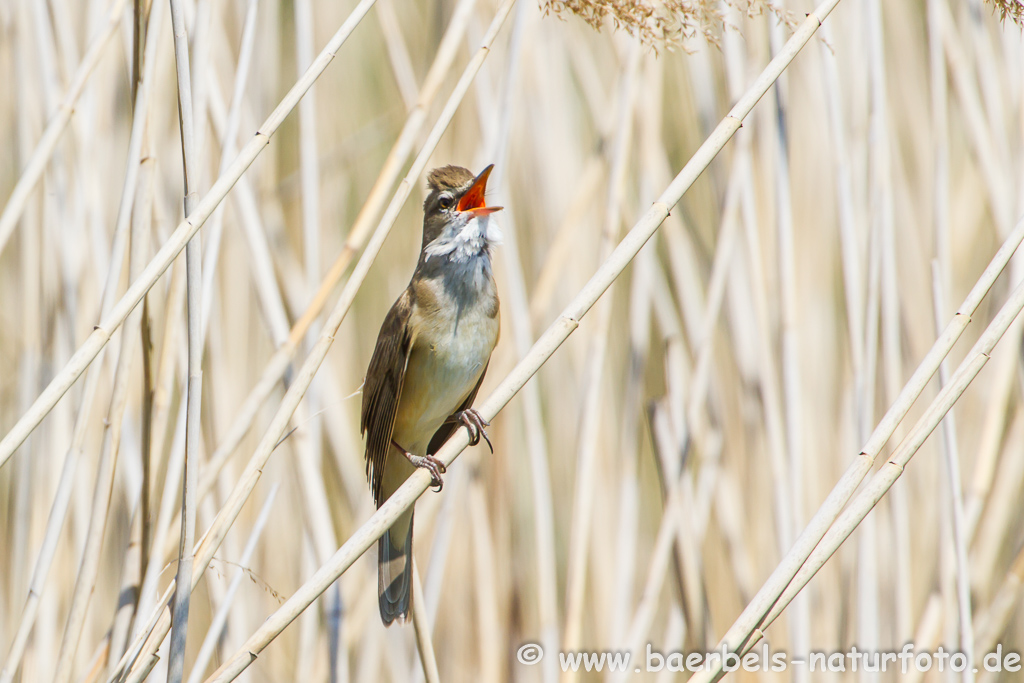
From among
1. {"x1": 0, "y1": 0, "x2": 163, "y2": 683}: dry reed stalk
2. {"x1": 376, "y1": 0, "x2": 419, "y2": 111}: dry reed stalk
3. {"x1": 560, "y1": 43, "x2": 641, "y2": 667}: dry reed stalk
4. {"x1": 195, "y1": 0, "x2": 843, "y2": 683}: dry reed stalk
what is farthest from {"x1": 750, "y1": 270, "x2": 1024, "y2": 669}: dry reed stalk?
{"x1": 376, "y1": 0, "x2": 419, "y2": 111}: dry reed stalk

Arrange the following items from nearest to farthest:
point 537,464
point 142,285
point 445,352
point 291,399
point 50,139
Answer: point 142,285 < point 291,399 < point 50,139 < point 537,464 < point 445,352

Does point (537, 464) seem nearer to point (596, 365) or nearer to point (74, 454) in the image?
point (596, 365)

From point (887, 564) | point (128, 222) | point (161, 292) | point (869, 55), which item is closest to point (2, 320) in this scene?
point (161, 292)

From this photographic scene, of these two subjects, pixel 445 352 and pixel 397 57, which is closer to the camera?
pixel 445 352

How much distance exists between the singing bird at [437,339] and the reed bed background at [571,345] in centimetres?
10

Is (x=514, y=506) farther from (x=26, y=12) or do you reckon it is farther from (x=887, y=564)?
(x=26, y=12)

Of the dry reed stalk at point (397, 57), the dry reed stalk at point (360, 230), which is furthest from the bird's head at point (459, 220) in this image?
the dry reed stalk at point (360, 230)

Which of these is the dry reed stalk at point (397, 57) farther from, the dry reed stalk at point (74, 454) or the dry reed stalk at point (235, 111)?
the dry reed stalk at point (74, 454)

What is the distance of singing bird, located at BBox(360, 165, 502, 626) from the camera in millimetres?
1998

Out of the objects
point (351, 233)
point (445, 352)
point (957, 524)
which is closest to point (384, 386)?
point (445, 352)

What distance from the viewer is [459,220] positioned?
6.58 ft

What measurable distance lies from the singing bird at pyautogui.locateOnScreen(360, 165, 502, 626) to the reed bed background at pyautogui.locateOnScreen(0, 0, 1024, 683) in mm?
95

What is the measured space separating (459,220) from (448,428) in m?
0.61

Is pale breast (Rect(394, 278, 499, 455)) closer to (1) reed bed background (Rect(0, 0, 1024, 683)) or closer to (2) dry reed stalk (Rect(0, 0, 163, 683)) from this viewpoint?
(1) reed bed background (Rect(0, 0, 1024, 683))
